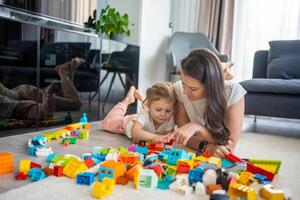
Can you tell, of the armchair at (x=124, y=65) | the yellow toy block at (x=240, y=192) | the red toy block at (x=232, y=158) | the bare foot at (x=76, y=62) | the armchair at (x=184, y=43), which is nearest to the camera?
the yellow toy block at (x=240, y=192)

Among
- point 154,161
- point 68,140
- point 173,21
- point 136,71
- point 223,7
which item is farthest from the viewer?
point 173,21

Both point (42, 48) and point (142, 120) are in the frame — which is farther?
point (42, 48)

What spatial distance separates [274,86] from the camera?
1.99m

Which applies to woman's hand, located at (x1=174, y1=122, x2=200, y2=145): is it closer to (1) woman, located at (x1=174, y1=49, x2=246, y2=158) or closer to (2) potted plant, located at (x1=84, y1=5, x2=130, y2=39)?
(1) woman, located at (x1=174, y1=49, x2=246, y2=158)

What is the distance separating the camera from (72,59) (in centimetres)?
193

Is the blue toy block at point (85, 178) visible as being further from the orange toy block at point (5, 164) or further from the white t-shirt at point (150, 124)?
the white t-shirt at point (150, 124)

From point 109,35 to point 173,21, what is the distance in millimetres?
1300

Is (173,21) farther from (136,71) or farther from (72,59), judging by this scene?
(72,59)

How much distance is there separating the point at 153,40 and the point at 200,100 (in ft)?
→ 6.03

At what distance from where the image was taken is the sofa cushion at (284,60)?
2.39 m

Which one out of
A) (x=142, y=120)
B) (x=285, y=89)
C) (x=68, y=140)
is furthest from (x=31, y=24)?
(x=285, y=89)

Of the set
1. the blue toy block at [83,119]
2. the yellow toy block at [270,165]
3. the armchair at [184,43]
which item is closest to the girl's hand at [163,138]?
the yellow toy block at [270,165]

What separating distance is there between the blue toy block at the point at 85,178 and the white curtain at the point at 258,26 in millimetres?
2568

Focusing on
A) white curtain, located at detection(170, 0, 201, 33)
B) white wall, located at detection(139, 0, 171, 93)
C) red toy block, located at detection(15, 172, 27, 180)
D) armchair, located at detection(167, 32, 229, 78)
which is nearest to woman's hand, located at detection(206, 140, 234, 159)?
red toy block, located at detection(15, 172, 27, 180)
